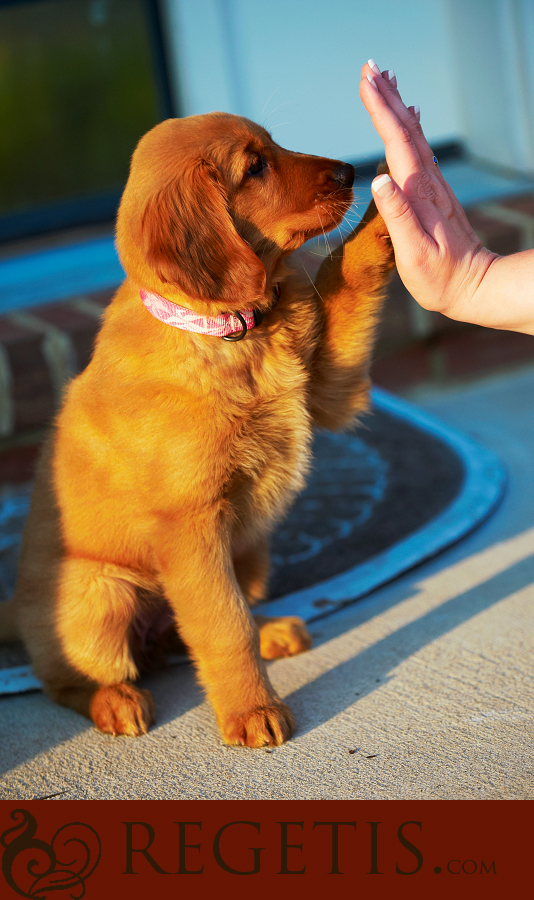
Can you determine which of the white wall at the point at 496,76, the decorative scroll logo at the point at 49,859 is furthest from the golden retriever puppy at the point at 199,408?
the white wall at the point at 496,76

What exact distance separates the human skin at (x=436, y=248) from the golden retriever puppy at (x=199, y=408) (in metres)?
0.23

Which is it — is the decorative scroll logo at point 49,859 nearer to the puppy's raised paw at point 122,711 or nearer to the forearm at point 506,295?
the puppy's raised paw at point 122,711

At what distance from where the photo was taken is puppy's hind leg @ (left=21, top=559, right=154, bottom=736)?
2174 millimetres

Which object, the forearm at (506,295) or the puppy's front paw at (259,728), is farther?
the puppy's front paw at (259,728)

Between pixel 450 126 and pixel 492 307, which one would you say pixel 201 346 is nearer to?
pixel 492 307

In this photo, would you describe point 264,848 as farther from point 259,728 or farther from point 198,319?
point 198,319

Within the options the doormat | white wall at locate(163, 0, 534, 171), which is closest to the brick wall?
the doormat

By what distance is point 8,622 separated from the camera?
8.20 feet

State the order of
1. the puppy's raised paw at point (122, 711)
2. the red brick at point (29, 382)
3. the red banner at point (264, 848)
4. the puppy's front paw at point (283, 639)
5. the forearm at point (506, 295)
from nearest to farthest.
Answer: the red banner at point (264, 848) < the forearm at point (506, 295) < the puppy's raised paw at point (122, 711) < the puppy's front paw at point (283, 639) < the red brick at point (29, 382)

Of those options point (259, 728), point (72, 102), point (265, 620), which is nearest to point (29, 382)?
point (265, 620)

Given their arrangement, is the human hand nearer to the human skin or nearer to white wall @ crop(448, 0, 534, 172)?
the human skin

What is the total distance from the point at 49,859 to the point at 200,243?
1.24 meters

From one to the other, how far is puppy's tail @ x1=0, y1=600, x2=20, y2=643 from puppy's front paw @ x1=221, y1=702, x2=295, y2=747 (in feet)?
2.61

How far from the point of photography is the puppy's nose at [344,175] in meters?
2.02
